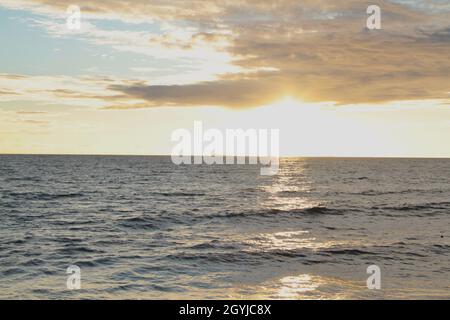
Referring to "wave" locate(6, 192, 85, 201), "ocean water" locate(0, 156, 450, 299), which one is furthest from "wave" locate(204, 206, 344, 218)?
"wave" locate(6, 192, 85, 201)

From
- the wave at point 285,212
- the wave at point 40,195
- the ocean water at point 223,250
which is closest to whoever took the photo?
the ocean water at point 223,250

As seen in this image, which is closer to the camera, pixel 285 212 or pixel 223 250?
pixel 223 250

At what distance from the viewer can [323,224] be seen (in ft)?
117

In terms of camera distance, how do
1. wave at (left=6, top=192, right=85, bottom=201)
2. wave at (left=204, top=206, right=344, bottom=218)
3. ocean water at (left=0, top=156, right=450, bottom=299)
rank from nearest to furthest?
ocean water at (left=0, top=156, right=450, bottom=299) < wave at (left=204, top=206, right=344, bottom=218) < wave at (left=6, top=192, right=85, bottom=201)

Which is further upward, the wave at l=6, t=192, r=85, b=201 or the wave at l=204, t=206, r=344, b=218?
the wave at l=6, t=192, r=85, b=201

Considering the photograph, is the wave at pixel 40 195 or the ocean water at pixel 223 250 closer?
the ocean water at pixel 223 250

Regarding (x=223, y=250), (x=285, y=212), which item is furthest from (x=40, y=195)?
(x=223, y=250)

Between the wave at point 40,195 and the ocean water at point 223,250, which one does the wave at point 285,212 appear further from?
the wave at point 40,195

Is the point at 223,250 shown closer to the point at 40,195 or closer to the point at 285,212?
the point at 285,212

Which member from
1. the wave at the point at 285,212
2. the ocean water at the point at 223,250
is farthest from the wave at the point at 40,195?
the wave at the point at 285,212

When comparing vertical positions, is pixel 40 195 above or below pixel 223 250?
above

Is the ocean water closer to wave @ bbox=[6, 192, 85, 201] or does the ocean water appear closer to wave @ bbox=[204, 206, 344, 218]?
wave @ bbox=[204, 206, 344, 218]
